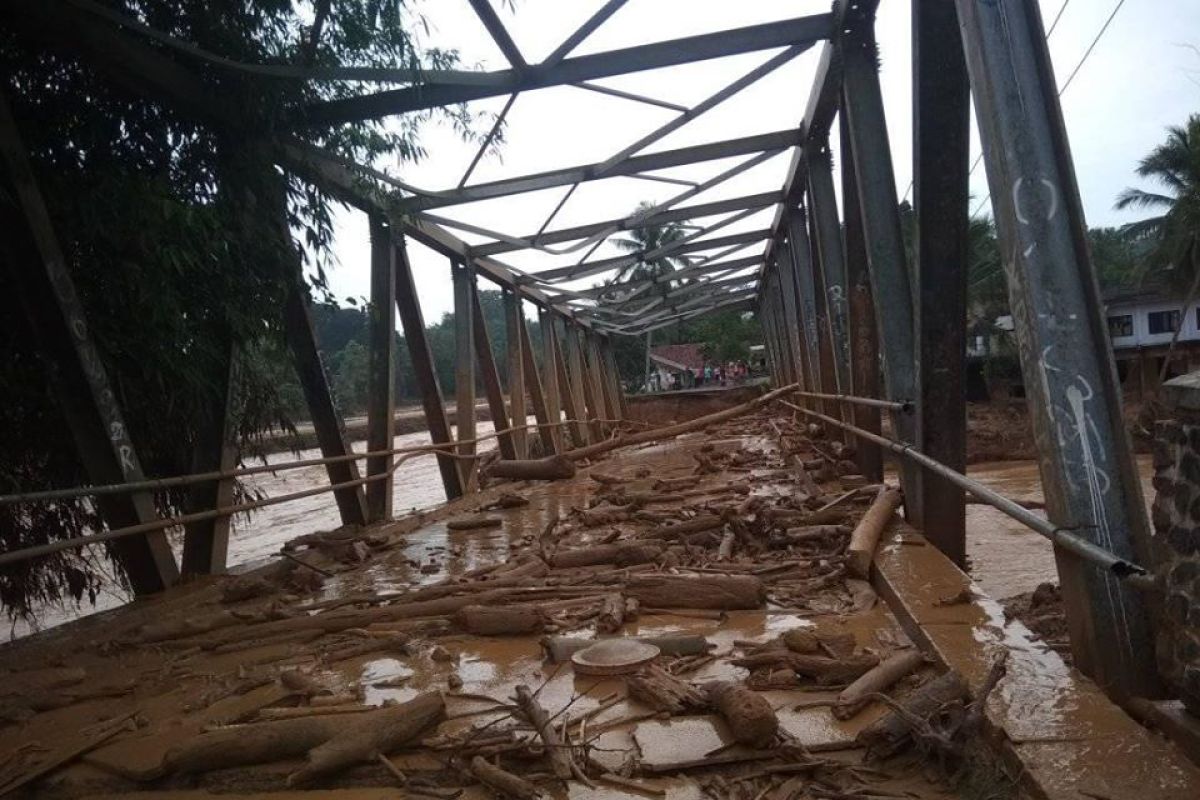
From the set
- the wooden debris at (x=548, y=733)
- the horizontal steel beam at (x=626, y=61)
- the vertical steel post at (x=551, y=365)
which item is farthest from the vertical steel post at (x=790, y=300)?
the wooden debris at (x=548, y=733)

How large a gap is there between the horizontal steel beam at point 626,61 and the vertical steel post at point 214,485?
2192mm

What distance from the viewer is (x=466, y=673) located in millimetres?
3361

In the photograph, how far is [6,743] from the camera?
10.0 feet

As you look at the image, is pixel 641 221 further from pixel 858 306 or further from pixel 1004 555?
pixel 1004 555

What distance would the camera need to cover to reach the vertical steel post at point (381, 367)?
26.2 ft

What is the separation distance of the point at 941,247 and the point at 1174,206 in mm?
32933

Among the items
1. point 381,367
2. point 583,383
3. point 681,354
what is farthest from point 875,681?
point 681,354

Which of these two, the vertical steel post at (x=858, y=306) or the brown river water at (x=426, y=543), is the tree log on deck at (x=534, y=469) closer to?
the brown river water at (x=426, y=543)

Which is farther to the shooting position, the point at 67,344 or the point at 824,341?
the point at 824,341

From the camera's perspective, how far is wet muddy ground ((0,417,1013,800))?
7.91 ft

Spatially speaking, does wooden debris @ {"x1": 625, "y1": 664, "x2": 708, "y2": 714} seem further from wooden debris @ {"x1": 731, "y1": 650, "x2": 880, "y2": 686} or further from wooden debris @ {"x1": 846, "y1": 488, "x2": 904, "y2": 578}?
wooden debris @ {"x1": 846, "y1": 488, "x2": 904, "y2": 578}

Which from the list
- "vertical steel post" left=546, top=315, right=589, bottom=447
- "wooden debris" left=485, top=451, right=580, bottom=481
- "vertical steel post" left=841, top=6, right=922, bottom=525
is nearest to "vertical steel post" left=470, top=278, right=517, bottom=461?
"wooden debris" left=485, top=451, right=580, bottom=481

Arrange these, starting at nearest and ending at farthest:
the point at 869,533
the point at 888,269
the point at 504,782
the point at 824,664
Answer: the point at 504,782
the point at 824,664
the point at 869,533
the point at 888,269

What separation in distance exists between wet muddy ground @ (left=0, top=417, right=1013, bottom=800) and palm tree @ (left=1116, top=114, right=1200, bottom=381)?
26.5 m
